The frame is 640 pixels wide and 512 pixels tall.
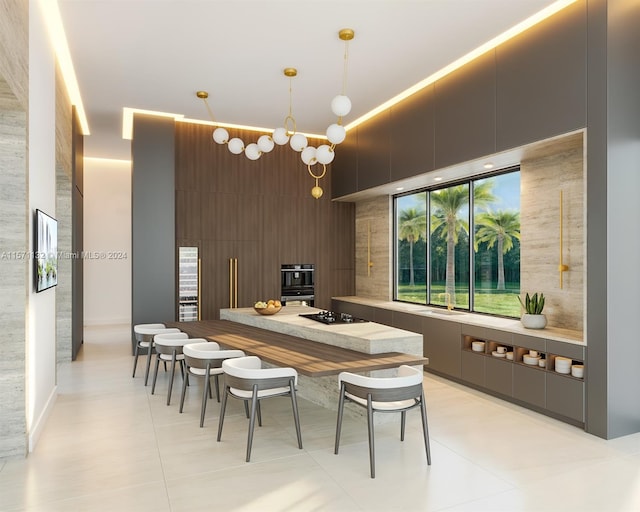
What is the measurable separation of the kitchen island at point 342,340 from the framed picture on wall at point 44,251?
220 centimetres

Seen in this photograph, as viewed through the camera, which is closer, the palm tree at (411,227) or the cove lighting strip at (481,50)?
the cove lighting strip at (481,50)

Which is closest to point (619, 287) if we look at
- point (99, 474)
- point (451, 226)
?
A: point (451, 226)

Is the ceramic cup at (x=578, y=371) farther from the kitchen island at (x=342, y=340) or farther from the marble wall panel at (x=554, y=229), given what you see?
the kitchen island at (x=342, y=340)

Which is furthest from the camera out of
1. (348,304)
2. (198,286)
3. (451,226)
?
(348,304)

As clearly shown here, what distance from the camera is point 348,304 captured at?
7.54 meters

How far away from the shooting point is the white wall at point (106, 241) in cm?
980

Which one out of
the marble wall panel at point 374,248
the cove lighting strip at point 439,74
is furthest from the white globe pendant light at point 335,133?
the marble wall panel at point 374,248

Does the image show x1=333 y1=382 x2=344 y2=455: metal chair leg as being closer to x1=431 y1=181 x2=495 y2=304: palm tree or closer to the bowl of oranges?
the bowl of oranges

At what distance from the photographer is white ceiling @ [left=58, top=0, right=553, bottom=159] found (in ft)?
12.8

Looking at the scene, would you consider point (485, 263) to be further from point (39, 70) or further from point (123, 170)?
point (123, 170)

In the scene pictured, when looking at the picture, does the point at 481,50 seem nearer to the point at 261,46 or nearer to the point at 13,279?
the point at 261,46

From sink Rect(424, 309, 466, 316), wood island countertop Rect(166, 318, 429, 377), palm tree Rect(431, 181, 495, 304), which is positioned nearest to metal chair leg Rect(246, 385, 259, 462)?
wood island countertop Rect(166, 318, 429, 377)

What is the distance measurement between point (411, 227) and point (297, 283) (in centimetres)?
208

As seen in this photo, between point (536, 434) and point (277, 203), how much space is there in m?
5.13
